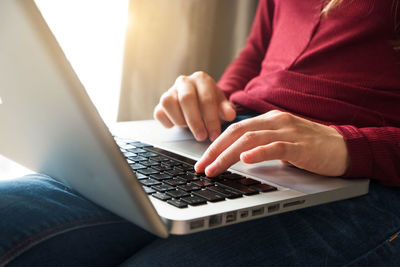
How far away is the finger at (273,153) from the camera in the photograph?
0.60m

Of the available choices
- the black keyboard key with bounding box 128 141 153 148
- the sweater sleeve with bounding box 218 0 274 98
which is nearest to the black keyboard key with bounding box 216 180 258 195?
the black keyboard key with bounding box 128 141 153 148

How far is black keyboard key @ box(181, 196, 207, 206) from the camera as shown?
49 cm

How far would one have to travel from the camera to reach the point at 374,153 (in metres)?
0.68

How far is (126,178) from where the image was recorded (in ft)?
1.38

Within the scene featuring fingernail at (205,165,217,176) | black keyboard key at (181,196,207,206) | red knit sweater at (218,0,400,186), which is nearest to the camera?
black keyboard key at (181,196,207,206)

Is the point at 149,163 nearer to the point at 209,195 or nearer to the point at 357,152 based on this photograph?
the point at 209,195

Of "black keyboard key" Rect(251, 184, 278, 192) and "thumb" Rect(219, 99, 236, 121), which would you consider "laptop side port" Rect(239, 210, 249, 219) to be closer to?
"black keyboard key" Rect(251, 184, 278, 192)

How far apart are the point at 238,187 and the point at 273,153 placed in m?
0.09

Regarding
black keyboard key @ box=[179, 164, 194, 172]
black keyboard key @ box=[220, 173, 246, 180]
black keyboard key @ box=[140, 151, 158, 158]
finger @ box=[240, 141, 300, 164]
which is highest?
finger @ box=[240, 141, 300, 164]

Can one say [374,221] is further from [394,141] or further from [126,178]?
[126,178]

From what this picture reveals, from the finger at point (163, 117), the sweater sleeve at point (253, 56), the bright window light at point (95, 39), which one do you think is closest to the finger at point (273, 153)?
the finger at point (163, 117)

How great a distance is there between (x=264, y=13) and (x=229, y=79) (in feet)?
0.71

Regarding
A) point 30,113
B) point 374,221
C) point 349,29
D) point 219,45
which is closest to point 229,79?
point 349,29

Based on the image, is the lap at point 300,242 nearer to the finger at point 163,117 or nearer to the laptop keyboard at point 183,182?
the laptop keyboard at point 183,182
